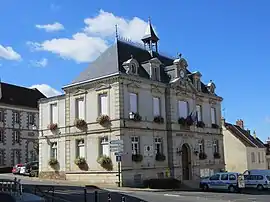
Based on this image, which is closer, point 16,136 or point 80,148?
point 80,148

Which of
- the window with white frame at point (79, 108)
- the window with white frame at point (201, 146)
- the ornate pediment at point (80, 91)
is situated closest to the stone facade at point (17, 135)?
the window with white frame at point (79, 108)

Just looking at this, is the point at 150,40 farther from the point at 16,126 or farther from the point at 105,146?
the point at 16,126

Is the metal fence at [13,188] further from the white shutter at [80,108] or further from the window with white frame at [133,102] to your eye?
the white shutter at [80,108]

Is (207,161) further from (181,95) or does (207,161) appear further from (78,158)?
(78,158)

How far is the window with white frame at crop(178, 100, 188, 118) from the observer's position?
36938 mm

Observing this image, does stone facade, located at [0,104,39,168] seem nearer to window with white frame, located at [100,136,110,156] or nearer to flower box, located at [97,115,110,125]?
window with white frame, located at [100,136,110,156]

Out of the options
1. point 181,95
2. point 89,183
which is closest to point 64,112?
point 89,183

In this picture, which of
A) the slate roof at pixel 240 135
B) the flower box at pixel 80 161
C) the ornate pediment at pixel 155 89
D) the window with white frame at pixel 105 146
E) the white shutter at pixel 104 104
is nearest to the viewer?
the window with white frame at pixel 105 146

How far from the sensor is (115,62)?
33312 millimetres

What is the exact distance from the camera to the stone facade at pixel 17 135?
54.8 metres

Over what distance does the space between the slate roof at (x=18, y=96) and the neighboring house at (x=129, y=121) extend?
71.2ft

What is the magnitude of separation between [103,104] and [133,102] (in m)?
2.35

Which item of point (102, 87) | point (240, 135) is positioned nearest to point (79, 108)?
point (102, 87)

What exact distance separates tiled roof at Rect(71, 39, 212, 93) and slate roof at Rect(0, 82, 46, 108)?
24598mm
